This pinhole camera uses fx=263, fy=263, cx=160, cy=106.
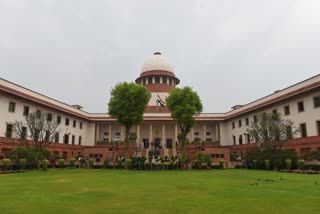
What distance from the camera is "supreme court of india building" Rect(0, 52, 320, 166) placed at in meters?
27.9

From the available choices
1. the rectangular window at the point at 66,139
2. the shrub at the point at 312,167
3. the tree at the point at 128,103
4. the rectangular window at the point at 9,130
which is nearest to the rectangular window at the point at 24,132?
the rectangular window at the point at 9,130

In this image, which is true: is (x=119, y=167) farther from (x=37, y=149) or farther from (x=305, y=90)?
(x=305, y=90)

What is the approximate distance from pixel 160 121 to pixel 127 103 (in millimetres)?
16340

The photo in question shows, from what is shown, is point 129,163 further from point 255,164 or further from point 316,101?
point 316,101

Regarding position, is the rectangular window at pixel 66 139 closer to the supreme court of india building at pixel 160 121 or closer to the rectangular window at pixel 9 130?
the supreme court of india building at pixel 160 121

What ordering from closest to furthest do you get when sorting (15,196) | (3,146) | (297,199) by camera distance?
(297,199) < (15,196) < (3,146)

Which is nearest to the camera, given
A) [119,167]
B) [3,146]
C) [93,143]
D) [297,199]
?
[297,199]

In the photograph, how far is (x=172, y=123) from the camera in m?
48.2

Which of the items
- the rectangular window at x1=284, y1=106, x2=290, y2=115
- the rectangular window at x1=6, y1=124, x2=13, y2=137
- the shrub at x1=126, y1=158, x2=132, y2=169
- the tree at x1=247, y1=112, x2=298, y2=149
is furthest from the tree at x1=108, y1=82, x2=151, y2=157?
the rectangular window at x1=284, y1=106, x2=290, y2=115

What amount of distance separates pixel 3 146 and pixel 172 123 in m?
28.0

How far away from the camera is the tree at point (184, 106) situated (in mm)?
31719

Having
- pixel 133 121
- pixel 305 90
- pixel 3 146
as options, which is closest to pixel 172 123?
pixel 133 121

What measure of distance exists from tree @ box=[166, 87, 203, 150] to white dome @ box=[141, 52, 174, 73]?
1829 centimetres

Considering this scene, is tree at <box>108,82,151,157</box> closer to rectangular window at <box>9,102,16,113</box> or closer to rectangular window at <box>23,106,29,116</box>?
rectangular window at <box>23,106,29,116</box>
